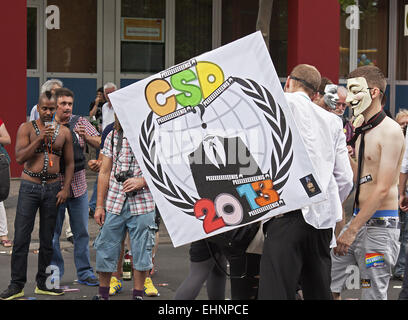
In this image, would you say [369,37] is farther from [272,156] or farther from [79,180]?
[272,156]

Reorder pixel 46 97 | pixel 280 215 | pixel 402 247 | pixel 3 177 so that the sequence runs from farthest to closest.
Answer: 1. pixel 402 247
2. pixel 3 177
3. pixel 46 97
4. pixel 280 215

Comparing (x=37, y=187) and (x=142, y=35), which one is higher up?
Answer: (x=142, y=35)

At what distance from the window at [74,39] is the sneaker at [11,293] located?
1089 centimetres

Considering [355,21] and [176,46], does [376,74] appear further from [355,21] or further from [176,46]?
[355,21]

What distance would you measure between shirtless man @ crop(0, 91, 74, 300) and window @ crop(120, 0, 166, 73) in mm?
10907

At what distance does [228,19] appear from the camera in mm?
19203

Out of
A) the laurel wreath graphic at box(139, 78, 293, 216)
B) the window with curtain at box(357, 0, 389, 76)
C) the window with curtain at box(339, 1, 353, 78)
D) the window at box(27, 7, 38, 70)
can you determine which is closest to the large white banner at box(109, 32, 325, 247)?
the laurel wreath graphic at box(139, 78, 293, 216)

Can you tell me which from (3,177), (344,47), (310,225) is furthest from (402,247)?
(344,47)

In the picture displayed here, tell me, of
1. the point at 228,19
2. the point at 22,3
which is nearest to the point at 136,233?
the point at 22,3

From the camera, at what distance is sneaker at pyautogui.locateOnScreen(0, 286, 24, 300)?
730 cm

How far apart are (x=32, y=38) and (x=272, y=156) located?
44.8ft

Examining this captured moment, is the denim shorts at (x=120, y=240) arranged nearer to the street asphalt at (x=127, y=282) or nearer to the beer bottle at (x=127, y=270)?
the street asphalt at (x=127, y=282)

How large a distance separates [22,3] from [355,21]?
329 inches

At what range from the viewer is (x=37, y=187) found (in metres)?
7.43
